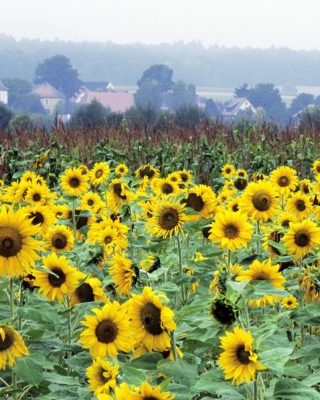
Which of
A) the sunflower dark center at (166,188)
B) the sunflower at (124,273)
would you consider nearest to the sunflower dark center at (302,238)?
the sunflower at (124,273)

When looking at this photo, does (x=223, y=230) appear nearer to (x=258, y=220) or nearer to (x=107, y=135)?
(x=258, y=220)

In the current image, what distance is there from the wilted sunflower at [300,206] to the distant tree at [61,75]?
128578 mm

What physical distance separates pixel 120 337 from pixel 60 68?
13181 centimetres

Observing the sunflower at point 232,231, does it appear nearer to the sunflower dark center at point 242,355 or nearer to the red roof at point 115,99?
the sunflower dark center at point 242,355

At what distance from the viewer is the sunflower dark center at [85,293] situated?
3002 mm

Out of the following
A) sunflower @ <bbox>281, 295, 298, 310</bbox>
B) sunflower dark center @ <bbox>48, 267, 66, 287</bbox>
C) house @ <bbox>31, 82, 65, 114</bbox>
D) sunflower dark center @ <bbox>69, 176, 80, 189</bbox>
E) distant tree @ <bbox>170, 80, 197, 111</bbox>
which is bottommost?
house @ <bbox>31, 82, 65, 114</bbox>

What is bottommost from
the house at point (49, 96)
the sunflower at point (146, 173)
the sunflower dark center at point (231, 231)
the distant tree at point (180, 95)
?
the house at point (49, 96)

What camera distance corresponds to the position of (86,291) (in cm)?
300

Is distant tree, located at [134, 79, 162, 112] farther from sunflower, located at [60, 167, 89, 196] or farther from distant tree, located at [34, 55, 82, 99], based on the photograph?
sunflower, located at [60, 167, 89, 196]

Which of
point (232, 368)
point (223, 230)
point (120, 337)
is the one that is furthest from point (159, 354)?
point (223, 230)

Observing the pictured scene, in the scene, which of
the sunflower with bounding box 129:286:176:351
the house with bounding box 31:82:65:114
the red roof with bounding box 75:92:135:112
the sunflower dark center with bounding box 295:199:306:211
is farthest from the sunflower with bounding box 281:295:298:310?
the house with bounding box 31:82:65:114

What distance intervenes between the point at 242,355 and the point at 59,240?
6.46ft

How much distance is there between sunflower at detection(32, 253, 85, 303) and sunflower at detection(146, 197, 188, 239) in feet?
1.93

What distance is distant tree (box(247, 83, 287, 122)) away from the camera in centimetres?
11688
